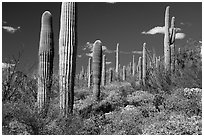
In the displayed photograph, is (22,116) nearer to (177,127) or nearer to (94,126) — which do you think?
(94,126)

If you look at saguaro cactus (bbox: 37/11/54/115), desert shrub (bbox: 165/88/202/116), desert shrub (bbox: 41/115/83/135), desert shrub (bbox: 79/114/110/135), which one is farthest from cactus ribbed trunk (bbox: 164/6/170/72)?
desert shrub (bbox: 41/115/83/135)

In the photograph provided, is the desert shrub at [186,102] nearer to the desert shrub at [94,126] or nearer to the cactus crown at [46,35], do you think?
the desert shrub at [94,126]

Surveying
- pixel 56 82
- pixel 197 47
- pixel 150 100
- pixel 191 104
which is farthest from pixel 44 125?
pixel 197 47

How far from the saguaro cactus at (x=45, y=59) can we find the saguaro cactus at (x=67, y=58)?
2.81 feet

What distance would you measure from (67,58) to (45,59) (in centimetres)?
155

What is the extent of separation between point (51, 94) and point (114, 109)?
3606 mm

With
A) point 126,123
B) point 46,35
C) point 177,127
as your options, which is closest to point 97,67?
point 46,35

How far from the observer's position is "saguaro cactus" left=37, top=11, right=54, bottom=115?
10.2 meters

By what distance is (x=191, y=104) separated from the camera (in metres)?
10.6

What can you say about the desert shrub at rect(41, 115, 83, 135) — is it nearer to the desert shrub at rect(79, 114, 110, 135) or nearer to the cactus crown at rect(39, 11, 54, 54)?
the desert shrub at rect(79, 114, 110, 135)

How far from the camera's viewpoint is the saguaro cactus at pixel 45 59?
33.6 ft

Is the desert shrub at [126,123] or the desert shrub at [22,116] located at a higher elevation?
the desert shrub at [22,116]

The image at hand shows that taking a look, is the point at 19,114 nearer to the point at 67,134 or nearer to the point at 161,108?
the point at 67,134

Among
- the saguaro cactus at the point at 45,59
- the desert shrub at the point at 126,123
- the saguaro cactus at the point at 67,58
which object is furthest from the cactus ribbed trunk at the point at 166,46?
the saguaro cactus at the point at 67,58
